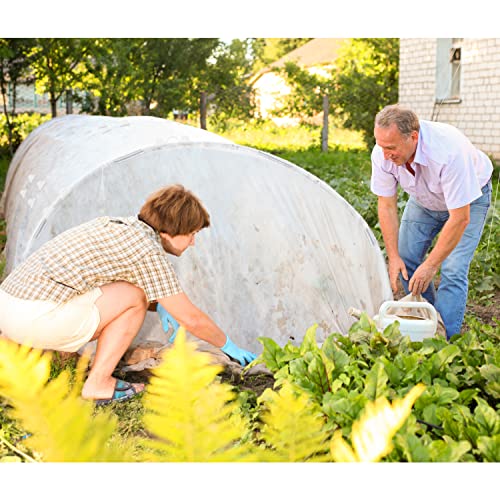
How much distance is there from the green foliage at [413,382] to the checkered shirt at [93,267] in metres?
0.60

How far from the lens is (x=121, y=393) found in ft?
11.0

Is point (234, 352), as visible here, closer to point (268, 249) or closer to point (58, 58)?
point (268, 249)

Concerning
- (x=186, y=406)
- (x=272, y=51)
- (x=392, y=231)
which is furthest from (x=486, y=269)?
(x=272, y=51)

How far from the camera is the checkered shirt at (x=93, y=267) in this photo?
10.3 ft

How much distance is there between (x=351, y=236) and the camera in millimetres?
4336

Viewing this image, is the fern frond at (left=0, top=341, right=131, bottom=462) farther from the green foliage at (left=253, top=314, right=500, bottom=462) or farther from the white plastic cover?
the white plastic cover

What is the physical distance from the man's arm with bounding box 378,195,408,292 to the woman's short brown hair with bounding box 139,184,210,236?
1.23m

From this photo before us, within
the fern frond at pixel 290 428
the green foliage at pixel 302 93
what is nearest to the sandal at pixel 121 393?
the fern frond at pixel 290 428

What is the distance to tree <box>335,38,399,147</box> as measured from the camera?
18656mm
